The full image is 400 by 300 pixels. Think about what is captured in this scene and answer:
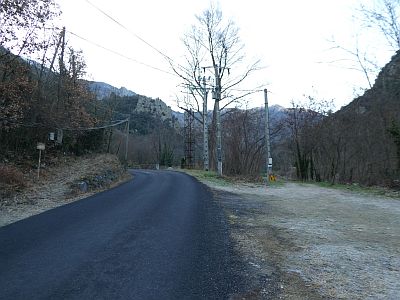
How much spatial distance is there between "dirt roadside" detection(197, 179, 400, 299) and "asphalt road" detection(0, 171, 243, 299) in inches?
22.2

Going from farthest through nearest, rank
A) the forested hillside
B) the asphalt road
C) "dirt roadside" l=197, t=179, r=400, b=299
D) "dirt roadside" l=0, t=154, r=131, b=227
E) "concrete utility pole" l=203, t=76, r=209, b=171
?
"concrete utility pole" l=203, t=76, r=209, b=171, the forested hillside, "dirt roadside" l=0, t=154, r=131, b=227, "dirt roadside" l=197, t=179, r=400, b=299, the asphalt road

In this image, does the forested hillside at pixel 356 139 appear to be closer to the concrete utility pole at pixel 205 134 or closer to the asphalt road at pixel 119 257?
the concrete utility pole at pixel 205 134

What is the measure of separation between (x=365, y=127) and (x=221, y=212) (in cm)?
2058

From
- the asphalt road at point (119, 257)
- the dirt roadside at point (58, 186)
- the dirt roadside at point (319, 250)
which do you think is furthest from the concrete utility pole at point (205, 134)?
the asphalt road at point (119, 257)

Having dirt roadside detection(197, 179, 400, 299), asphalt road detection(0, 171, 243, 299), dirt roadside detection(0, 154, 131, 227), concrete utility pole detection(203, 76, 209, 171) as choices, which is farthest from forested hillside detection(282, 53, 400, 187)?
dirt roadside detection(0, 154, 131, 227)

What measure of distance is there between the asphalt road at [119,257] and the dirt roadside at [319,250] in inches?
22.2

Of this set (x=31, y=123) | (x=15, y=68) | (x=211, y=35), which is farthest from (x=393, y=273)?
(x=211, y=35)

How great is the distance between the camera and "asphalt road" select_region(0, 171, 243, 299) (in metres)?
5.51

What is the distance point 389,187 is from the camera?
2309 centimetres

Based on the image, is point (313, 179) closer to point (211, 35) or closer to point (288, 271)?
point (211, 35)

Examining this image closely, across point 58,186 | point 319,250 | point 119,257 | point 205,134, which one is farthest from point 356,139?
point 119,257

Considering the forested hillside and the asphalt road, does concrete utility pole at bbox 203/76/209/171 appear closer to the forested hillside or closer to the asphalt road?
the forested hillside

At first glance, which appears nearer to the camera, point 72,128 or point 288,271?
point 288,271

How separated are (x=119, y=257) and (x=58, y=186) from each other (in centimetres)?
1420
